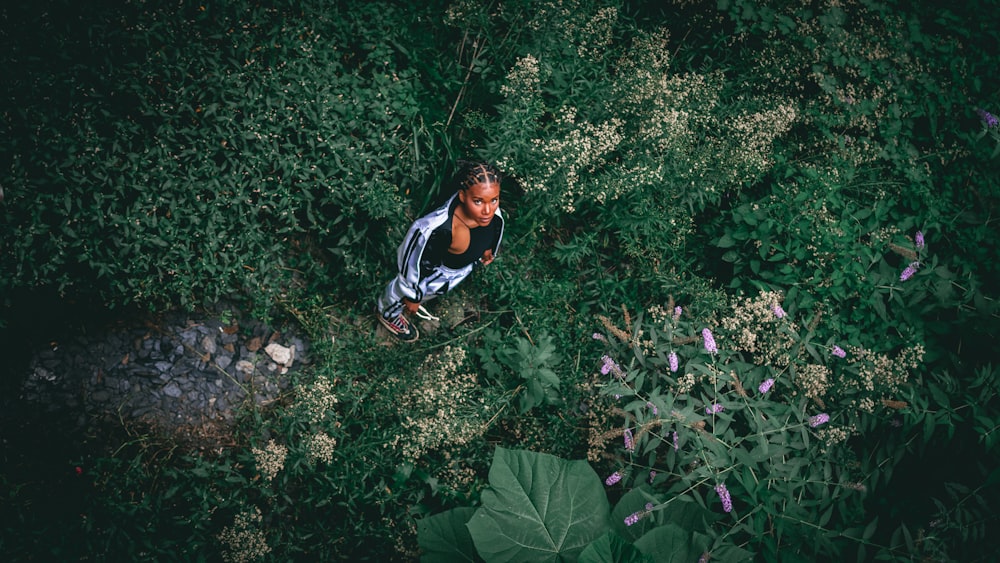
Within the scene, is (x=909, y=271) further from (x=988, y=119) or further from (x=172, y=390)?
(x=172, y=390)

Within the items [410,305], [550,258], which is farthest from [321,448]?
[550,258]

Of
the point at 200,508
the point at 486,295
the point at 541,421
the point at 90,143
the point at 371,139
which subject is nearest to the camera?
the point at 90,143

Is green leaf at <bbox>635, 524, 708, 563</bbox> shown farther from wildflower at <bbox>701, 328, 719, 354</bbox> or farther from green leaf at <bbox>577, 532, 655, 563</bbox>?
wildflower at <bbox>701, 328, 719, 354</bbox>

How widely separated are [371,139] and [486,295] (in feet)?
5.36

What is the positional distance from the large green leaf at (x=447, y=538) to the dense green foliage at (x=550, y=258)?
0.01 m

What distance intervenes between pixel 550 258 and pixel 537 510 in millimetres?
2573

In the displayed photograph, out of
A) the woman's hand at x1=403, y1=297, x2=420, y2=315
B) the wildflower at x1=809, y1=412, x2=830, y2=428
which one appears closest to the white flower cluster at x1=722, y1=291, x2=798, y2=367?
the wildflower at x1=809, y1=412, x2=830, y2=428

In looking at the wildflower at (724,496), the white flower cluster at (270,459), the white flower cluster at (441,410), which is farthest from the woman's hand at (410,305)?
the wildflower at (724,496)

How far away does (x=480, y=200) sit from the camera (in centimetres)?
349

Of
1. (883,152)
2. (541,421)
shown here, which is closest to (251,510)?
(541,421)

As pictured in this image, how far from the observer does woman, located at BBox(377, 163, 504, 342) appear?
3498mm

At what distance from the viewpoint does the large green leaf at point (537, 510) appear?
2689mm

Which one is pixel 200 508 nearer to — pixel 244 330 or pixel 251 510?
pixel 251 510

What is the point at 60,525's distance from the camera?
3529 millimetres
